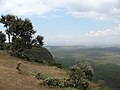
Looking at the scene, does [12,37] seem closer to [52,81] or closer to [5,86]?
[52,81]

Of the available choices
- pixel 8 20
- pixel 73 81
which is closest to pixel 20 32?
pixel 8 20

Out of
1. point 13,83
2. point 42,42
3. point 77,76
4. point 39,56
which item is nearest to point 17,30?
point 42,42

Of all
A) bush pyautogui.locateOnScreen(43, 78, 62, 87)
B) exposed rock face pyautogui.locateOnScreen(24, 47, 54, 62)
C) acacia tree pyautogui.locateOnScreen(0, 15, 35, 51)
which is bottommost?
bush pyautogui.locateOnScreen(43, 78, 62, 87)

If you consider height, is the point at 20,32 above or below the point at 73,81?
above

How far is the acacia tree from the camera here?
65.9 meters

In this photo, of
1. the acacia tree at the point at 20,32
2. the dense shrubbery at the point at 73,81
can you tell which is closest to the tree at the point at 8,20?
the acacia tree at the point at 20,32

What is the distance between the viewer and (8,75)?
4006cm

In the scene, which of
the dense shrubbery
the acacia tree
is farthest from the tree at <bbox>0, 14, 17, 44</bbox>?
the dense shrubbery

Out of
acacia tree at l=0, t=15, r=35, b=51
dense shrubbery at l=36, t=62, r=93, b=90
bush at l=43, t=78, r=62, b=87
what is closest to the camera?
bush at l=43, t=78, r=62, b=87

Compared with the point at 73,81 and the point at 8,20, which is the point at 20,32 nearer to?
the point at 8,20

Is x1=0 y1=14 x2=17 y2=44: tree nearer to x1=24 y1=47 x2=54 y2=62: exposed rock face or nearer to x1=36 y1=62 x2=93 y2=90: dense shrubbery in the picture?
x1=24 y1=47 x2=54 y2=62: exposed rock face

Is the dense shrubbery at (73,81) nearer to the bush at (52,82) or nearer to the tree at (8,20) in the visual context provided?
the bush at (52,82)

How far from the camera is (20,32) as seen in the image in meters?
66.8

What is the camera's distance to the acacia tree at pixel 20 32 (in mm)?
65875
